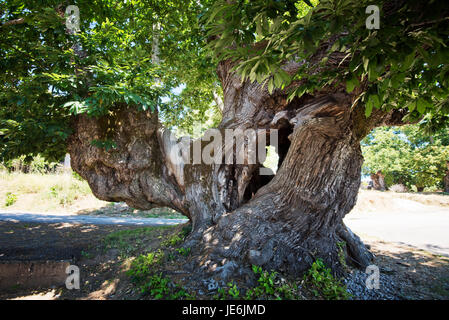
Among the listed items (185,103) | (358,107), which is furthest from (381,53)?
(185,103)

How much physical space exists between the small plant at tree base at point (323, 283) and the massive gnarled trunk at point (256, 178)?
147mm

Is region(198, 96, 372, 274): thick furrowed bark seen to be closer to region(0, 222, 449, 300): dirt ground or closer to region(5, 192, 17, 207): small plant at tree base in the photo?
region(0, 222, 449, 300): dirt ground

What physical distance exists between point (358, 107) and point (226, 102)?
7.39ft

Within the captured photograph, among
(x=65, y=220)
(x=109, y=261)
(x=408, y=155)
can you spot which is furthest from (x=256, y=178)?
(x=408, y=155)

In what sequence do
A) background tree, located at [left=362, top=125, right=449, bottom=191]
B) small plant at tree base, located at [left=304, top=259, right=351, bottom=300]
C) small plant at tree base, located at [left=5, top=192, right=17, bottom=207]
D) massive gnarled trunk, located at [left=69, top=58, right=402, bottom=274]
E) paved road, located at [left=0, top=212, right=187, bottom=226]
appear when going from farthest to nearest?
background tree, located at [left=362, top=125, right=449, bottom=191] < small plant at tree base, located at [left=5, top=192, right=17, bottom=207] < paved road, located at [left=0, top=212, right=187, bottom=226] < massive gnarled trunk, located at [left=69, top=58, right=402, bottom=274] < small plant at tree base, located at [left=304, top=259, right=351, bottom=300]

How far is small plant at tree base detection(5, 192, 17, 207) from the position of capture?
34.4ft

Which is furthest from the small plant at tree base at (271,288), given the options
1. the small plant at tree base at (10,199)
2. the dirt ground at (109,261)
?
the small plant at tree base at (10,199)

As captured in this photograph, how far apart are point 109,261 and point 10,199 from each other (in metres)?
10.5

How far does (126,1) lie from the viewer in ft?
18.4

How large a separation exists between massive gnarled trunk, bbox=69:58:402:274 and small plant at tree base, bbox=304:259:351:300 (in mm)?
147

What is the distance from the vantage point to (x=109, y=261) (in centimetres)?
408

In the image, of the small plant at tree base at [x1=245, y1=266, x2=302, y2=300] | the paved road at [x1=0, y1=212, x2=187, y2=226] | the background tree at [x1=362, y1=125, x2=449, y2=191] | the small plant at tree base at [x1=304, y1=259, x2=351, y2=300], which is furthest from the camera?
the background tree at [x1=362, y1=125, x2=449, y2=191]

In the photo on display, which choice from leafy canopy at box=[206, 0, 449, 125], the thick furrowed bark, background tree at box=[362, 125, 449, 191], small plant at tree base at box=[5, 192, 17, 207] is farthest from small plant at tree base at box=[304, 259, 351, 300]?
background tree at box=[362, 125, 449, 191]

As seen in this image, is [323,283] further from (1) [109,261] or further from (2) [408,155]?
(2) [408,155]
